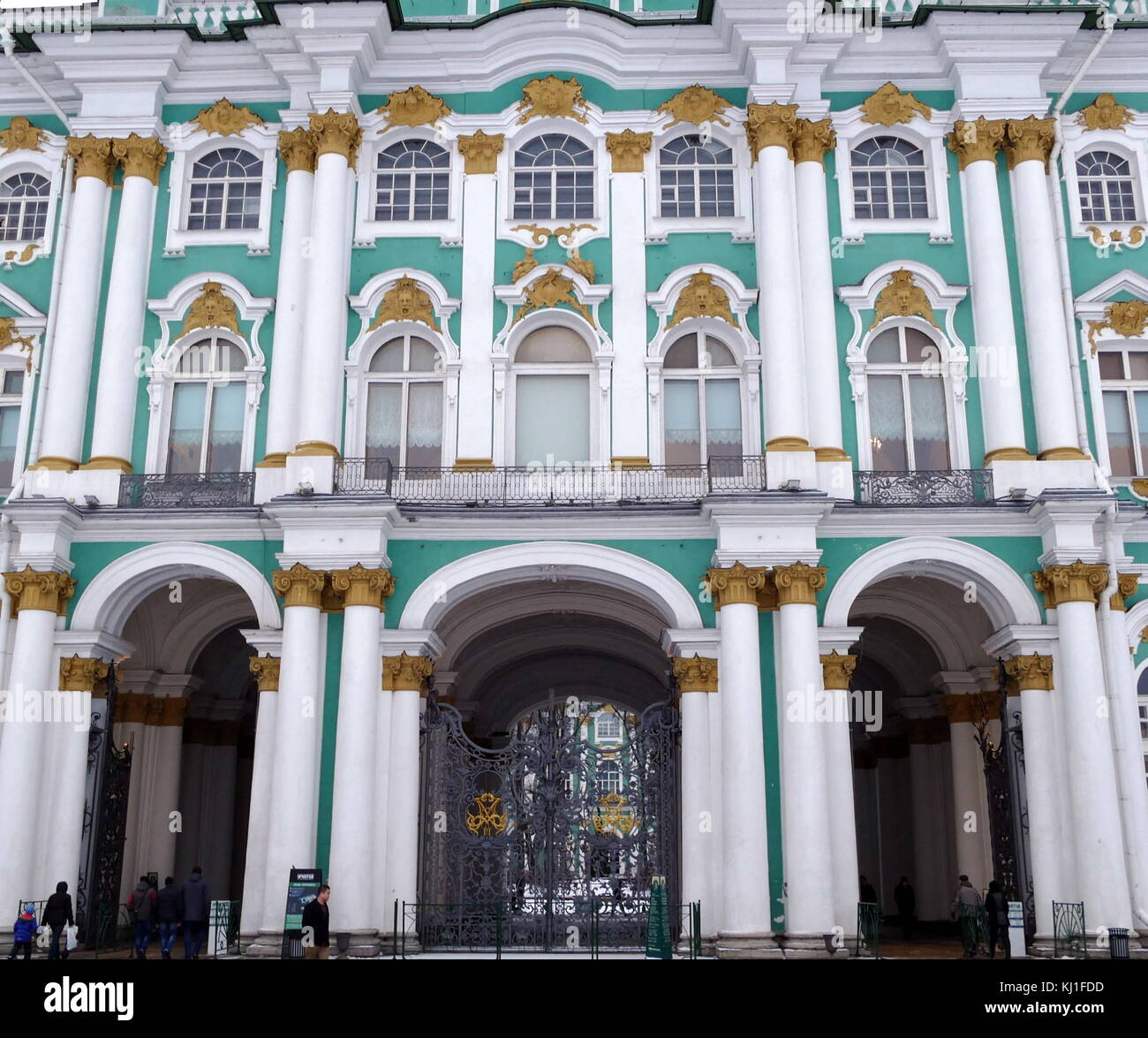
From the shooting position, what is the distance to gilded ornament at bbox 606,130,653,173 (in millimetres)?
24547

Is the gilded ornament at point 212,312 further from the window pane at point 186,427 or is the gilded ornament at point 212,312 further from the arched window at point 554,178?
the arched window at point 554,178

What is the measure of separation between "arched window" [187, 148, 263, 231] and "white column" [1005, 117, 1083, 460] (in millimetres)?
13412

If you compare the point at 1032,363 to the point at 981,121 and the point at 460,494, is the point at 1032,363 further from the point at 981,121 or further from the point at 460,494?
the point at 460,494

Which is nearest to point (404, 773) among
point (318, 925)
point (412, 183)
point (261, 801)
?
point (261, 801)

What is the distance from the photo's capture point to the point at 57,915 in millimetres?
19719

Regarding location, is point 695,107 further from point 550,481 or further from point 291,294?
point 291,294

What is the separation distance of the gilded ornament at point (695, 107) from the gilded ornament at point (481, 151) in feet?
9.90

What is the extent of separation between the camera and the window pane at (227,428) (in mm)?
23719

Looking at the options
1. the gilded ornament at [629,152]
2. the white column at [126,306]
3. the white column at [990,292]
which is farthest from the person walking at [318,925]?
the gilded ornament at [629,152]

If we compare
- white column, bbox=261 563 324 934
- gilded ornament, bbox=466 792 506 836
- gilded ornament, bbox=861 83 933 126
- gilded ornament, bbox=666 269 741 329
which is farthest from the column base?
gilded ornament, bbox=861 83 933 126
